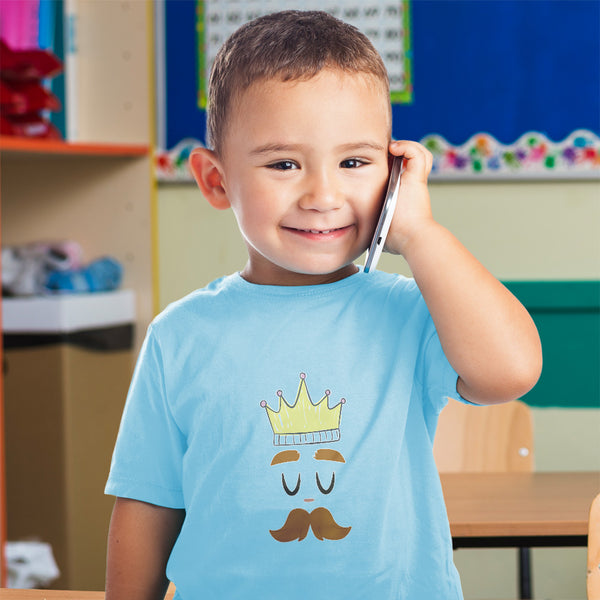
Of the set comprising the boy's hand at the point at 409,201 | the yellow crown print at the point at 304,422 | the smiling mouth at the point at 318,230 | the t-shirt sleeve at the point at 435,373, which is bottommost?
the yellow crown print at the point at 304,422

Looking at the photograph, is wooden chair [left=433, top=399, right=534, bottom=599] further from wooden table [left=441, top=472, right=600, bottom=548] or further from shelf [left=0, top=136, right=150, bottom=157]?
shelf [left=0, top=136, right=150, bottom=157]

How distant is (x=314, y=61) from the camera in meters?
0.80

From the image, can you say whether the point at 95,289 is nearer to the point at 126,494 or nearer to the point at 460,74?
the point at 460,74

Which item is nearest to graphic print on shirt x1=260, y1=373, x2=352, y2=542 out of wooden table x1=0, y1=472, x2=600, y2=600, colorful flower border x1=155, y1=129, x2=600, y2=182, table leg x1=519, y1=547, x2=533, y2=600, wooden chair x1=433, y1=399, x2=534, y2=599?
wooden table x1=0, y1=472, x2=600, y2=600

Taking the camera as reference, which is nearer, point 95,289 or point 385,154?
point 385,154

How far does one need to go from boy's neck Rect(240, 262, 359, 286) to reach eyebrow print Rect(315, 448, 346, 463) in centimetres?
17

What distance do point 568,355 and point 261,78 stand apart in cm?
179

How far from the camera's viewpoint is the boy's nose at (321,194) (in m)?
0.78

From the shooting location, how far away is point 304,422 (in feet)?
2.64

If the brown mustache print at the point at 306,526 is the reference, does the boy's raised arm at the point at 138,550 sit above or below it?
below

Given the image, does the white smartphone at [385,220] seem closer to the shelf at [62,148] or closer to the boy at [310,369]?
the boy at [310,369]

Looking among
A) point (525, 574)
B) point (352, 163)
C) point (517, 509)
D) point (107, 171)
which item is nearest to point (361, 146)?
point (352, 163)

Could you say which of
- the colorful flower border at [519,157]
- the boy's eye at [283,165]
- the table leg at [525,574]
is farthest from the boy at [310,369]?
the colorful flower border at [519,157]

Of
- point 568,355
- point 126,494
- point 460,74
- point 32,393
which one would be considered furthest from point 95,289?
point 126,494
